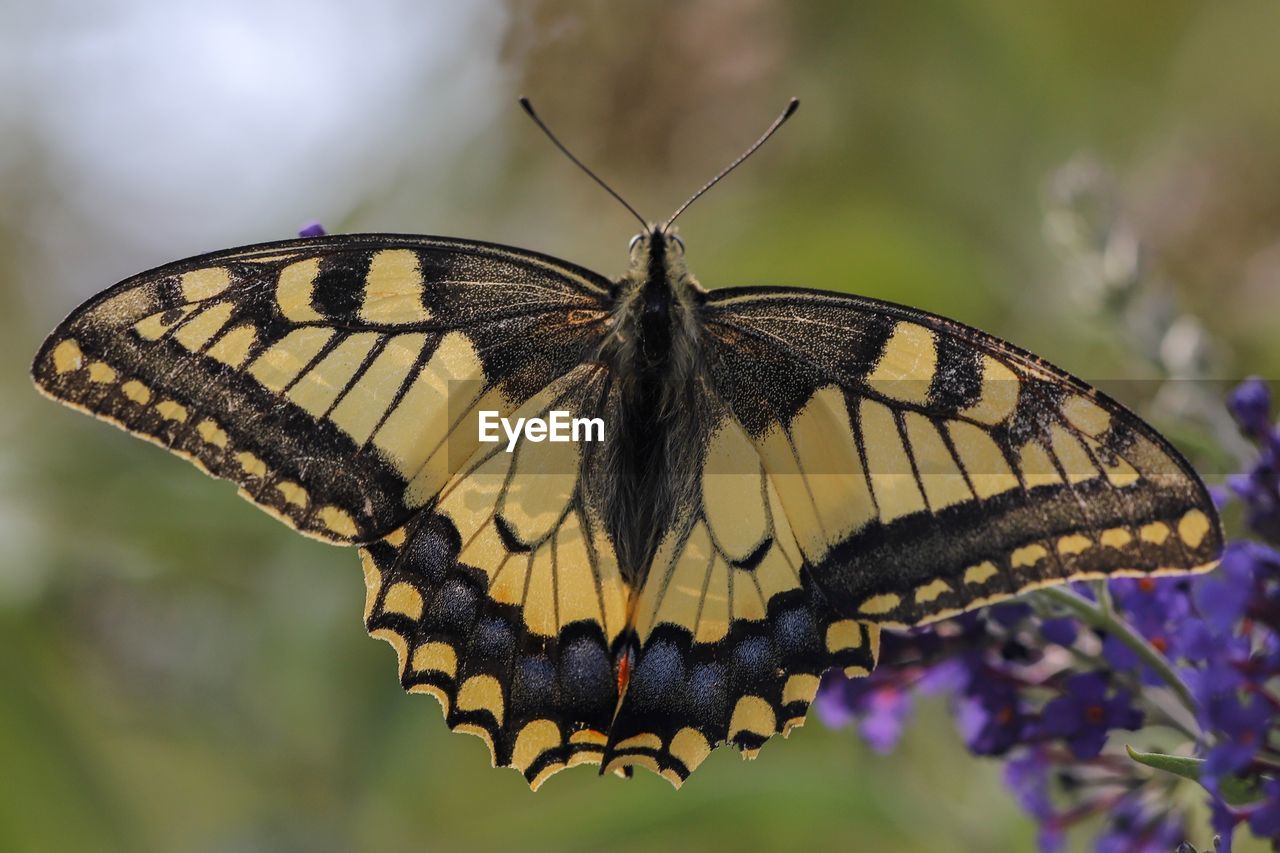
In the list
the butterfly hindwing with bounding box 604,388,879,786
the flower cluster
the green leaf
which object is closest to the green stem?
the flower cluster

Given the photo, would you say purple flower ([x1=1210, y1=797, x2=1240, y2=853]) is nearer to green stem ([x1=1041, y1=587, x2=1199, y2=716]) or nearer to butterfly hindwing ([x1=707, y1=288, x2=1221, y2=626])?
green stem ([x1=1041, y1=587, x2=1199, y2=716])

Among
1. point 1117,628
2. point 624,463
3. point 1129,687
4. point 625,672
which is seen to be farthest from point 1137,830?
point 624,463

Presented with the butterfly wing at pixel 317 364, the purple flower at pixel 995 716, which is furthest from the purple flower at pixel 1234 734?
the butterfly wing at pixel 317 364

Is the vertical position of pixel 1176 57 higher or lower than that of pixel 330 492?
higher

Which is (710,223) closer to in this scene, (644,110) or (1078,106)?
(644,110)

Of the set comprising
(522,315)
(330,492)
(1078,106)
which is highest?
(1078,106)

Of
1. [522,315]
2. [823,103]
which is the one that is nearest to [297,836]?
[522,315]

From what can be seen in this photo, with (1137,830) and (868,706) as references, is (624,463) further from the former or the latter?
(1137,830)
